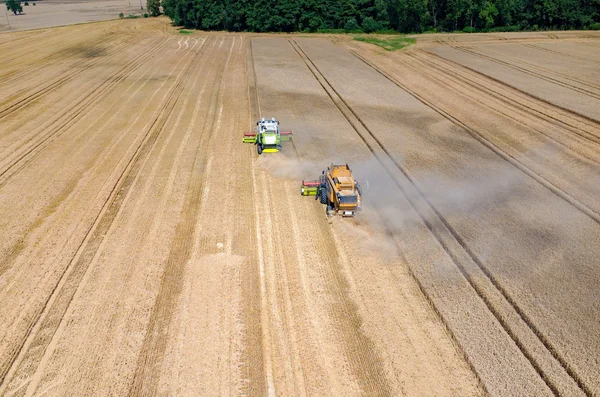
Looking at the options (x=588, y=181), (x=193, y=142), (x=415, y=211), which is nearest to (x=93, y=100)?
(x=193, y=142)

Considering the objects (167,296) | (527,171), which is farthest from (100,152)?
(527,171)

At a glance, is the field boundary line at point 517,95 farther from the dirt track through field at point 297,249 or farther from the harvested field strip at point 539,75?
the harvested field strip at point 539,75

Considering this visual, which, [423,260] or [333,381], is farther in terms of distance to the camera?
[423,260]

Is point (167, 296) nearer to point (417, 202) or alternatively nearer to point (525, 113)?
point (417, 202)

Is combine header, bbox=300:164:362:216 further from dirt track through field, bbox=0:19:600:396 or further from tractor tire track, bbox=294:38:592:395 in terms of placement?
tractor tire track, bbox=294:38:592:395

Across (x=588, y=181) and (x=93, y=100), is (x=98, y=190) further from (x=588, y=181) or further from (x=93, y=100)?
(x=588, y=181)
